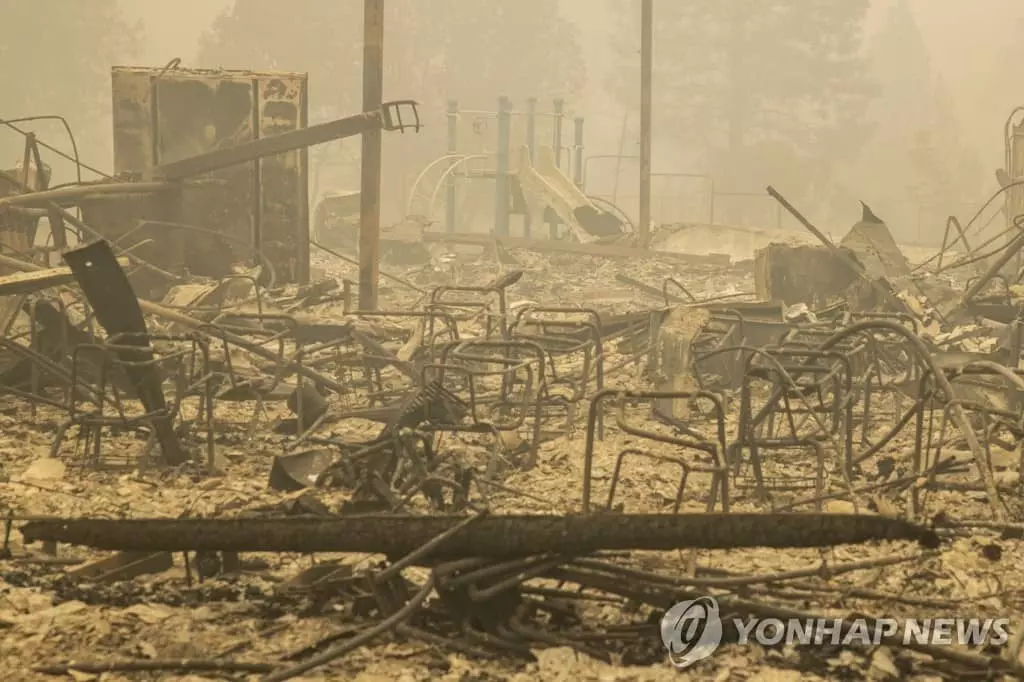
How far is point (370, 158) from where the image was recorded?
14.1 meters

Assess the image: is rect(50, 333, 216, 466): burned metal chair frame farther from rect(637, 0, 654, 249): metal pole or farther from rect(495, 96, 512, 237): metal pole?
rect(495, 96, 512, 237): metal pole

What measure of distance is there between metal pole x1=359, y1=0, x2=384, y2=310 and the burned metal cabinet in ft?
5.09

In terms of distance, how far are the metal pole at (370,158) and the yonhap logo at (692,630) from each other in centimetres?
953

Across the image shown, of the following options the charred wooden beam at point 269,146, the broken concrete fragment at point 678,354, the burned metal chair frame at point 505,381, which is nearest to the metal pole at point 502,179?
the charred wooden beam at point 269,146

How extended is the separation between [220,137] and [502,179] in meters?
9.90

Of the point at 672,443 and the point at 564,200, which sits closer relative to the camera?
the point at 672,443

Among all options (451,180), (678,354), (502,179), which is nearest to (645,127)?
(502,179)

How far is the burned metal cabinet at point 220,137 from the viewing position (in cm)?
1508

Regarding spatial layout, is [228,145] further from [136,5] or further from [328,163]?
[136,5]

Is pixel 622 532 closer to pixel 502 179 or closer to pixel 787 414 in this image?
pixel 787 414

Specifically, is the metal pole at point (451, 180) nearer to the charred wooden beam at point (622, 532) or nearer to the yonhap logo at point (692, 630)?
the charred wooden beam at point (622, 532)

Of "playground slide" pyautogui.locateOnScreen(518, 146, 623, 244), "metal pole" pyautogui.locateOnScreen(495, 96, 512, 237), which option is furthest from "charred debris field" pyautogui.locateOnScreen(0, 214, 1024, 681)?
"metal pole" pyautogui.locateOnScreen(495, 96, 512, 237)

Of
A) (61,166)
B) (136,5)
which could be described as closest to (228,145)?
(61,166)

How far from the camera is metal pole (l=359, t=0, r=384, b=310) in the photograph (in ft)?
45.4
